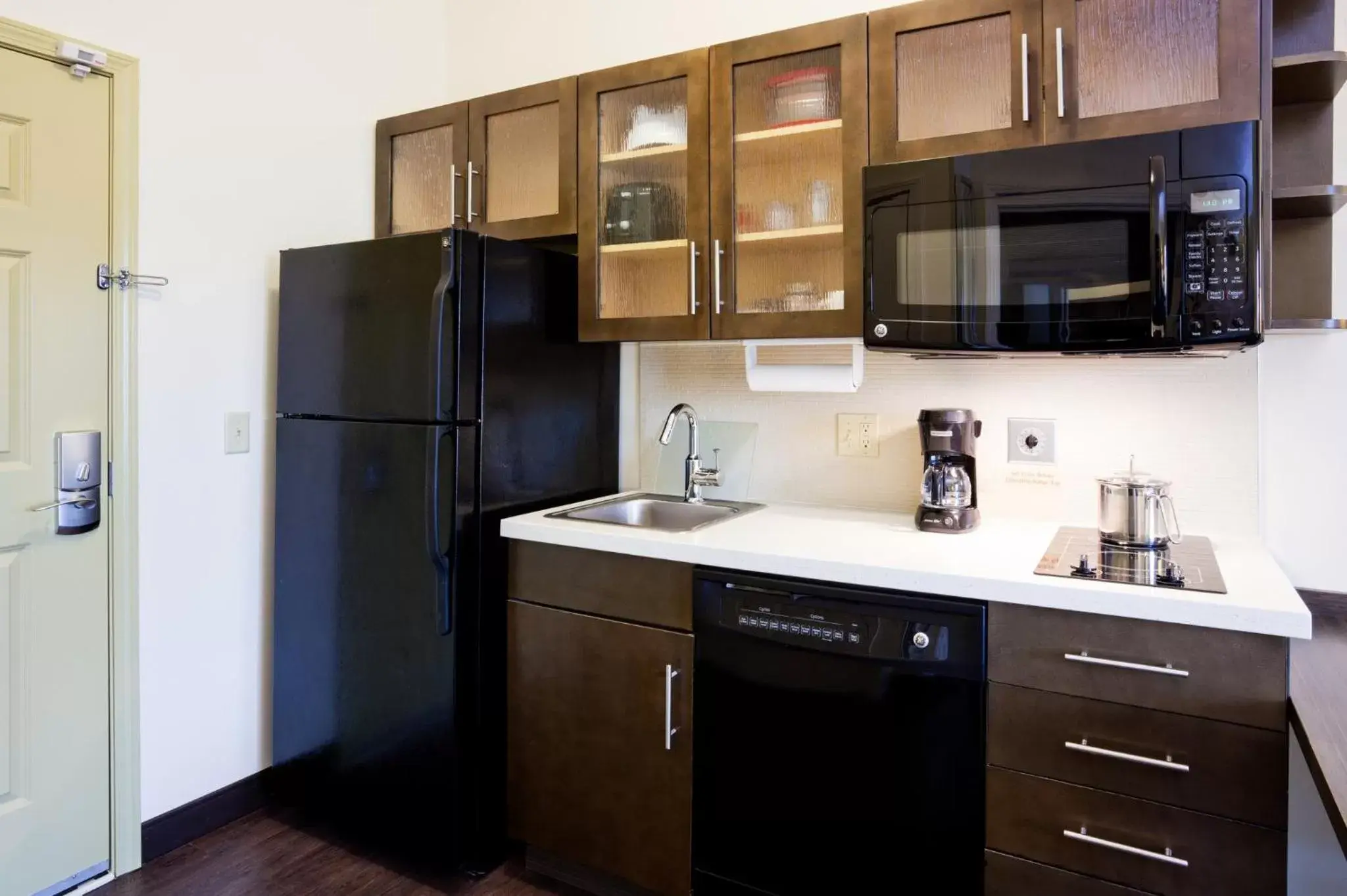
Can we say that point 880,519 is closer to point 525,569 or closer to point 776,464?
point 776,464

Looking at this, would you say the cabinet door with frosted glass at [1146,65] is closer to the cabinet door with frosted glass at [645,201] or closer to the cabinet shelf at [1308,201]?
the cabinet shelf at [1308,201]

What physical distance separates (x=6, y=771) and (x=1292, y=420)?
9.57 feet

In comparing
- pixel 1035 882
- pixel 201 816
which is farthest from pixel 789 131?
pixel 201 816

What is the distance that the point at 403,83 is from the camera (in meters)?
2.64

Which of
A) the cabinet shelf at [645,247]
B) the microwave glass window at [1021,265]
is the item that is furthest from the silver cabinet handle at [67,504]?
the microwave glass window at [1021,265]

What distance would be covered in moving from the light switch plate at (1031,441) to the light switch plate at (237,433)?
2.03 metres

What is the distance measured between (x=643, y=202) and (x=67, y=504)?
1.55 m

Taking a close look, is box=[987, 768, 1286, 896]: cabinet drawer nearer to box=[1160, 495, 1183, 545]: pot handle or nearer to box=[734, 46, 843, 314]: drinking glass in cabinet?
box=[1160, 495, 1183, 545]: pot handle

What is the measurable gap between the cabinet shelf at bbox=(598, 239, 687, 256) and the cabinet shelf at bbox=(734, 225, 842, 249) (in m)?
0.16

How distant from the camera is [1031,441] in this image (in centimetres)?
191

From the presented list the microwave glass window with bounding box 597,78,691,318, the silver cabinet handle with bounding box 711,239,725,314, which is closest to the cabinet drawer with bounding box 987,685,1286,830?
the silver cabinet handle with bounding box 711,239,725,314

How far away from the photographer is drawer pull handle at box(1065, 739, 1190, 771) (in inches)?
49.5

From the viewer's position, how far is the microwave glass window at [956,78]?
1.63 metres

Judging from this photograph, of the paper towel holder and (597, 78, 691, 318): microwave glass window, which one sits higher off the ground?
(597, 78, 691, 318): microwave glass window
